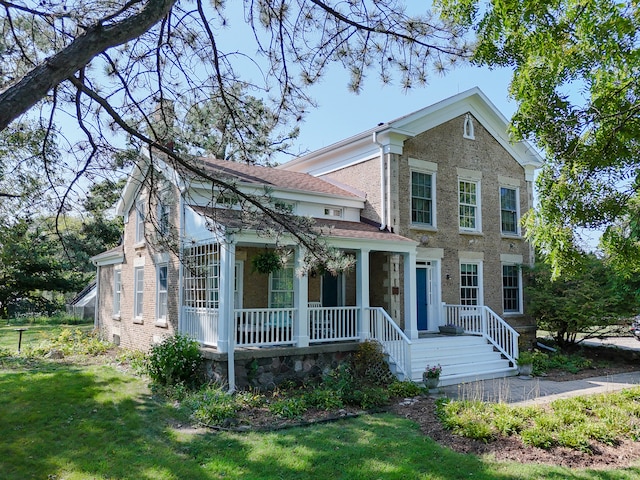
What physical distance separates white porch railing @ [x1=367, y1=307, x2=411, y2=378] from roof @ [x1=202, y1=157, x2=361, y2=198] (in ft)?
13.0

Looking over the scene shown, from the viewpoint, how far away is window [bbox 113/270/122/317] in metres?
17.4

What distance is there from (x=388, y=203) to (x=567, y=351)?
321 inches

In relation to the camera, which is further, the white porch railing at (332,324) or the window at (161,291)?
the window at (161,291)

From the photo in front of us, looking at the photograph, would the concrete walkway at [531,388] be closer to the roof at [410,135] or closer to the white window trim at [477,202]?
the white window trim at [477,202]

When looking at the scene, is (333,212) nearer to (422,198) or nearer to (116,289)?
(422,198)

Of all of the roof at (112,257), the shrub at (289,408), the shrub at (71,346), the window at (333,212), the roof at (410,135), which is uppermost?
the roof at (410,135)

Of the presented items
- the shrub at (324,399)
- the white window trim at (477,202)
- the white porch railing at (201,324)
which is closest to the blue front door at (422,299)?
the white window trim at (477,202)

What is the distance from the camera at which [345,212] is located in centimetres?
1463

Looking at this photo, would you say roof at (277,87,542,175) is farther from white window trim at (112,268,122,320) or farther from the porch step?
white window trim at (112,268,122,320)

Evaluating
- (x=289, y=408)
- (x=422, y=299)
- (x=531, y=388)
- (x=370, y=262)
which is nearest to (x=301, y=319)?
(x=289, y=408)

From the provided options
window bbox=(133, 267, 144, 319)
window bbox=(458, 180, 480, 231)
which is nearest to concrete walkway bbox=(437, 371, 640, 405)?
window bbox=(458, 180, 480, 231)

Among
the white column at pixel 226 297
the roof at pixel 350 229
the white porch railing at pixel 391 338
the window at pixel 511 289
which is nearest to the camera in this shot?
the roof at pixel 350 229

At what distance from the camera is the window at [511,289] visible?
54.7ft

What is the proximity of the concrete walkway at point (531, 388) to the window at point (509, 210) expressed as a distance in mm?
5766
